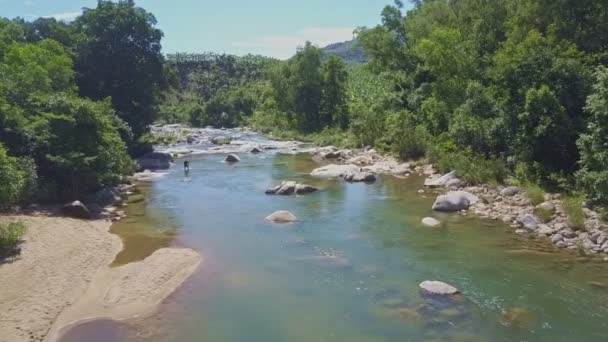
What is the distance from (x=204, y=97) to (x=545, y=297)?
355 ft

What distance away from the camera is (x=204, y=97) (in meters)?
118

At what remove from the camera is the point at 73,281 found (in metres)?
17.9

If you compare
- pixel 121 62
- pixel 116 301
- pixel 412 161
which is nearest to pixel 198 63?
pixel 121 62

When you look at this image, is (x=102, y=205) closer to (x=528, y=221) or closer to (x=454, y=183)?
(x=454, y=183)

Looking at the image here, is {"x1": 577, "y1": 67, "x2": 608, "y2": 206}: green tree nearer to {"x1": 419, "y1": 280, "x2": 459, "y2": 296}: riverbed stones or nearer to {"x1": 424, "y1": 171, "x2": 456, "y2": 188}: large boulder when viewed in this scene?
{"x1": 419, "y1": 280, "x2": 459, "y2": 296}: riverbed stones

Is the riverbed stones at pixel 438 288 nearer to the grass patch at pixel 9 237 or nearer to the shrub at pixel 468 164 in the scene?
the shrub at pixel 468 164

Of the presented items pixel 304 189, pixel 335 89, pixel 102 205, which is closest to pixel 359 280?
pixel 304 189

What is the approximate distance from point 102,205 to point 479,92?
22.9 meters

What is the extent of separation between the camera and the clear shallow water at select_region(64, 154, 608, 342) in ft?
47.0

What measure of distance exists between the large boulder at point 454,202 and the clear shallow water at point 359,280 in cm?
91

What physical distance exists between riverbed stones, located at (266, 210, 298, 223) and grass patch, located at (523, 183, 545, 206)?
1111 cm

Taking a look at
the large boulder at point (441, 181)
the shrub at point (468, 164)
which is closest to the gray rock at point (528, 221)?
the shrub at point (468, 164)

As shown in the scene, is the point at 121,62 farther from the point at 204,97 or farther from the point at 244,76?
the point at 244,76

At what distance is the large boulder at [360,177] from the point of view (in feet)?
118
